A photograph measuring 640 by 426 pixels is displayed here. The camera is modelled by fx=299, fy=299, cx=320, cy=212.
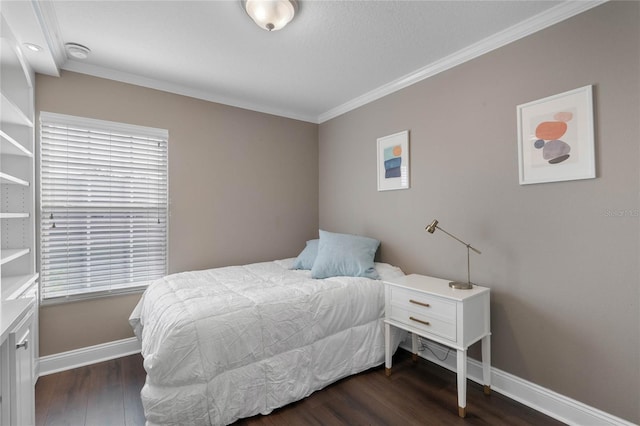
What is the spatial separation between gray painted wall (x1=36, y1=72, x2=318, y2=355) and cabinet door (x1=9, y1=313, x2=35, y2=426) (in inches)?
47.0

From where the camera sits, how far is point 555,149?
186 cm

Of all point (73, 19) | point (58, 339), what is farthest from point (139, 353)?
point (73, 19)

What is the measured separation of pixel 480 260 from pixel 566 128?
101cm

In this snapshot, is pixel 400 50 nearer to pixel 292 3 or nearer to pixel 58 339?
pixel 292 3

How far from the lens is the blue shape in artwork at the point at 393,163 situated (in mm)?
2858

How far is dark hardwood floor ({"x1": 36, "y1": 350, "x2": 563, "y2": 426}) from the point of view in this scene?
5.99 feet

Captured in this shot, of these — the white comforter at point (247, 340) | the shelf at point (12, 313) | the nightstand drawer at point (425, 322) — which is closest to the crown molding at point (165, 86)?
the white comforter at point (247, 340)

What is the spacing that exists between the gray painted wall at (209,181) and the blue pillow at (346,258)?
965mm

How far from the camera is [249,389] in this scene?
1821mm

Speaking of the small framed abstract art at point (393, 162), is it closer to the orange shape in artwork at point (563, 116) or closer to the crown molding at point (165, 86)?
the orange shape in artwork at point (563, 116)

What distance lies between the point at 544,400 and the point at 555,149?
62.1 inches

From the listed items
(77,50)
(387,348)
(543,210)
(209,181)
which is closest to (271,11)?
(77,50)

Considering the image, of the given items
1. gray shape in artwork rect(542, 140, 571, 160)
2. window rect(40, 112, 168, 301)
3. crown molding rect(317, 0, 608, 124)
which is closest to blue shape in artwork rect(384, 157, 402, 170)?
crown molding rect(317, 0, 608, 124)

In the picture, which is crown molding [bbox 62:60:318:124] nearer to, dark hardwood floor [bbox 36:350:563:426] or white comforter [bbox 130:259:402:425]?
white comforter [bbox 130:259:402:425]
